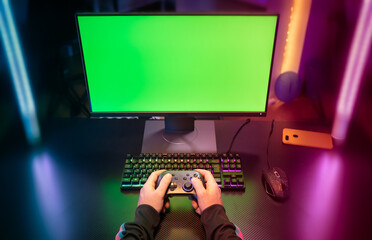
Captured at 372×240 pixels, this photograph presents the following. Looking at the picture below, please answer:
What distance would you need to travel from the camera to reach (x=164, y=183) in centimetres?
86

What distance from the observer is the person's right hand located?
816 millimetres

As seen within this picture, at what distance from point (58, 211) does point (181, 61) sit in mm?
597

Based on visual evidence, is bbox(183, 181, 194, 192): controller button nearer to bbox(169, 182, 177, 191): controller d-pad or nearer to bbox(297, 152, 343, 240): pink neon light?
bbox(169, 182, 177, 191): controller d-pad

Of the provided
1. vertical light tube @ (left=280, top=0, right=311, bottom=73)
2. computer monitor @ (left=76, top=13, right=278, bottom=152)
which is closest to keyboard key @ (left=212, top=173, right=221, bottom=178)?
computer monitor @ (left=76, top=13, right=278, bottom=152)

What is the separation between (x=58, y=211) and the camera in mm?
859

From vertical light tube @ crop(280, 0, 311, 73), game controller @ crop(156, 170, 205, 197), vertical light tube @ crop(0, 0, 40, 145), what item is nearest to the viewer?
game controller @ crop(156, 170, 205, 197)

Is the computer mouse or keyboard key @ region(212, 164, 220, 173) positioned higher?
keyboard key @ region(212, 164, 220, 173)

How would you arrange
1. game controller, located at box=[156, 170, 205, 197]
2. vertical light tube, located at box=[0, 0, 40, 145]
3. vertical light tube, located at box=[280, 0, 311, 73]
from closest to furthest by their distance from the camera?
game controller, located at box=[156, 170, 205, 197], vertical light tube, located at box=[0, 0, 40, 145], vertical light tube, located at box=[280, 0, 311, 73]

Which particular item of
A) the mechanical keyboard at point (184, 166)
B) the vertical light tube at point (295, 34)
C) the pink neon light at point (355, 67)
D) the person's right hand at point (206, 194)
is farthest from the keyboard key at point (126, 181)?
the vertical light tube at point (295, 34)

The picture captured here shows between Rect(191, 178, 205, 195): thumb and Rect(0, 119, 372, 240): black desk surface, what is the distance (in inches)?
2.8

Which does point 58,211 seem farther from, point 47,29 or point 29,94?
point 47,29

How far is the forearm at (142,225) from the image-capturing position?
742 millimetres

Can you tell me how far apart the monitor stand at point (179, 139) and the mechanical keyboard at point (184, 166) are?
0.07m

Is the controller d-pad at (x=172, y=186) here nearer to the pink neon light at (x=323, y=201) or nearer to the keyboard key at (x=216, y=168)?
the keyboard key at (x=216, y=168)
